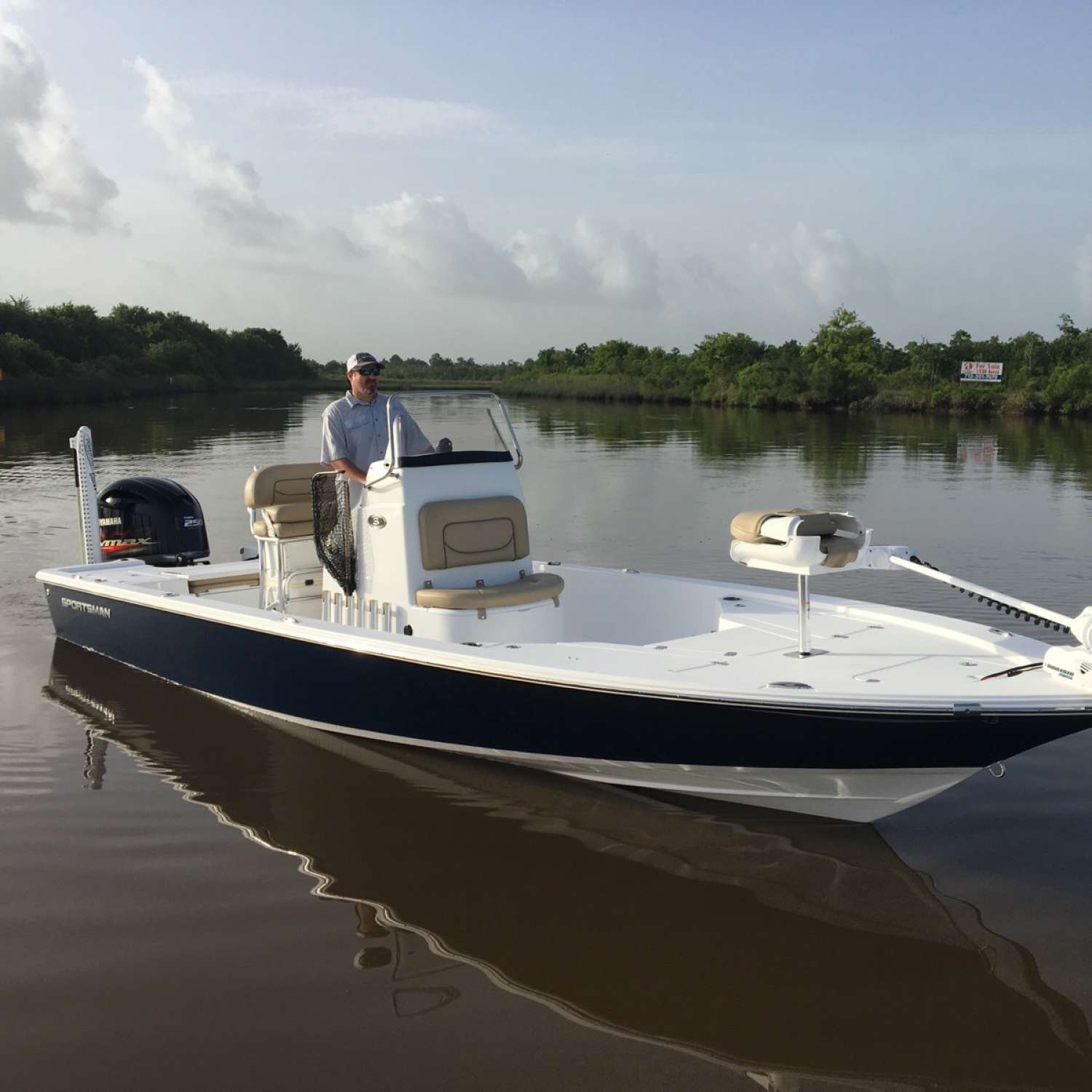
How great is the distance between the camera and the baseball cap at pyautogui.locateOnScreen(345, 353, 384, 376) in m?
6.12

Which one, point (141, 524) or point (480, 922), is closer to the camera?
point (480, 922)

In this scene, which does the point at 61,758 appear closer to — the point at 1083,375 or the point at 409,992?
the point at 409,992

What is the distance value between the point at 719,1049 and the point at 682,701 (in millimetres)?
1390

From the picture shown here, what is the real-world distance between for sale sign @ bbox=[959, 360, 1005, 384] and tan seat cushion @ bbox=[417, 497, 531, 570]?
50.4m

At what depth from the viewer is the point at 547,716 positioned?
15.2 feet

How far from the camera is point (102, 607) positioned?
22.3 feet

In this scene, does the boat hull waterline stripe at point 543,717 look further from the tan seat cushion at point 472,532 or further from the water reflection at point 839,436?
the water reflection at point 839,436

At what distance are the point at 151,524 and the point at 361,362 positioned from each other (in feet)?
8.52

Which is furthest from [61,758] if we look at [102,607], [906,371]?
[906,371]

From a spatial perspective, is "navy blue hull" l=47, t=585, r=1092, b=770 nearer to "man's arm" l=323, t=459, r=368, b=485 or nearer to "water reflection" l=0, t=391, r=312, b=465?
"man's arm" l=323, t=459, r=368, b=485

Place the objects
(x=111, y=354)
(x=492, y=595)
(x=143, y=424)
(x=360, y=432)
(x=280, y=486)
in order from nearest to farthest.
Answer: (x=492, y=595)
(x=360, y=432)
(x=280, y=486)
(x=143, y=424)
(x=111, y=354)

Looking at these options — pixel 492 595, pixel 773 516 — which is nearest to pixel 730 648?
pixel 773 516

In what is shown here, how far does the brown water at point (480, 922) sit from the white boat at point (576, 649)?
27 cm

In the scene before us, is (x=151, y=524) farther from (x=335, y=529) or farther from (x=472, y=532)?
(x=472, y=532)
